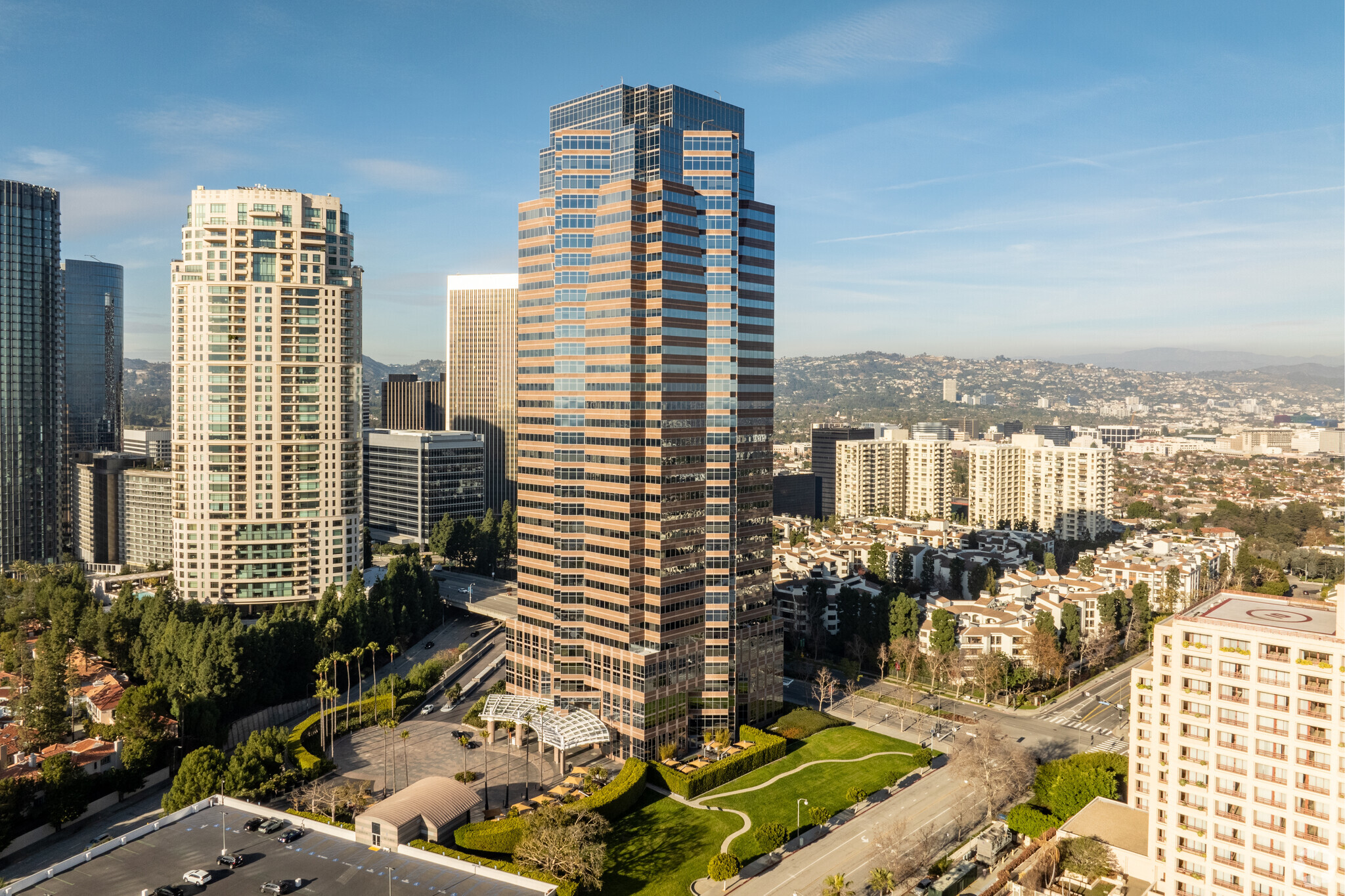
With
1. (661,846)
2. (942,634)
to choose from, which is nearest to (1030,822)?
(661,846)

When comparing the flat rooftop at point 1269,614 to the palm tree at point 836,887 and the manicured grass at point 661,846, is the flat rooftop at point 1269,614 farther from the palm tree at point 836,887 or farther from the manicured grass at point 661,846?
the manicured grass at point 661,846

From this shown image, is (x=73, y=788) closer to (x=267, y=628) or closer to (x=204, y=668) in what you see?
(x=204, y=668)

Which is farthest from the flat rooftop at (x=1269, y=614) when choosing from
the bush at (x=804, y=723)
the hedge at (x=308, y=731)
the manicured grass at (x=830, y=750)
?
the hedge at (x=308, y=731)

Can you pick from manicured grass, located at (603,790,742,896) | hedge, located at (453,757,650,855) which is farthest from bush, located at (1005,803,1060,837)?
hedge, located at (453,757,650,855)

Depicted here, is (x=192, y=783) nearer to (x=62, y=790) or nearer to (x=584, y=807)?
(x=62, y=790)

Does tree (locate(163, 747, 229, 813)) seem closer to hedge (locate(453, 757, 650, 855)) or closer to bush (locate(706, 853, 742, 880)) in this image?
hedge (locate(453, 757, 650, 855))

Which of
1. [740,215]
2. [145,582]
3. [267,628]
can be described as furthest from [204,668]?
[740,215]
